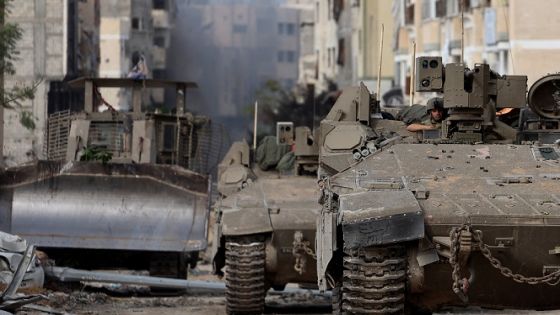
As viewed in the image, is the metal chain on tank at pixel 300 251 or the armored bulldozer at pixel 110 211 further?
the armored bulldozer at pixel 110 211

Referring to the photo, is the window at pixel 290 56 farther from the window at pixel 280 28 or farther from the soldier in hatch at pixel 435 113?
the soldier in hatch at pixel 435 113

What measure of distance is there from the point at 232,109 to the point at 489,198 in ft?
211

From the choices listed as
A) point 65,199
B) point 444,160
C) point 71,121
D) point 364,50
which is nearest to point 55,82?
point 364,50

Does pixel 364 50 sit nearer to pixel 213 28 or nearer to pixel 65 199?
pixel 213 28

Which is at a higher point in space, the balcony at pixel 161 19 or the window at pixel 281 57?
the balcony at pixel 161 19

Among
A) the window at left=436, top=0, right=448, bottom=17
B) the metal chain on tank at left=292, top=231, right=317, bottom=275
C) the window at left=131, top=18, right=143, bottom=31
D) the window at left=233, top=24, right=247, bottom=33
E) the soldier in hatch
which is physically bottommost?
the metal chain on tank at left=292, top=231, right=317, bottom=275

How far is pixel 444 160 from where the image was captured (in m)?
13.1

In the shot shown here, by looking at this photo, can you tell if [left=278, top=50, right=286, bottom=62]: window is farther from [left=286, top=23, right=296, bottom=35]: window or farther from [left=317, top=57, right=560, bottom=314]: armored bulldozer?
[left=317, top=57, right=560, bottom=314]: armored bulldozer

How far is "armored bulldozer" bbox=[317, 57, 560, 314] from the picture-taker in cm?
1138

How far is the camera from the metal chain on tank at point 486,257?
11.3 metres

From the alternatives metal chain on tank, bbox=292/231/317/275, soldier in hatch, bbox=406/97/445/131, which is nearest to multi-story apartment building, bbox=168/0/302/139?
metal chain on tank, bbox=292/231/317/275

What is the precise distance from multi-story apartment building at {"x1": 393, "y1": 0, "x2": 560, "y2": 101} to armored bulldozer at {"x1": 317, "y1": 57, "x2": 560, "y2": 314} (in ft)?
42.8

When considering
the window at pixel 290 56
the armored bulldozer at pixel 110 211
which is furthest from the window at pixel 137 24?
the armored bulldozer at pixel 110 211

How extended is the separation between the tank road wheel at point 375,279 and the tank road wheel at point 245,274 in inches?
157
